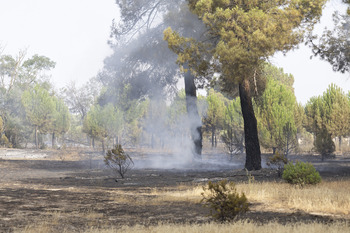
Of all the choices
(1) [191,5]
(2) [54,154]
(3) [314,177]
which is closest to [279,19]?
(1) [191,5]

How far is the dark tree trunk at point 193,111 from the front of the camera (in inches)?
1109

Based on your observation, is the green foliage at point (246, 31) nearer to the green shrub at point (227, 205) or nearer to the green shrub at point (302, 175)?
the green shrub at point (302, 175)

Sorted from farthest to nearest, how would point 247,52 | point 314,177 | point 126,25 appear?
1. point 126,25
2. point 247,52
3. point 314,177

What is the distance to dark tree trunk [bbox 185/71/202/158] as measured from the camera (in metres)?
28.2

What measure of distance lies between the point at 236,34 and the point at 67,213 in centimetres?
1110

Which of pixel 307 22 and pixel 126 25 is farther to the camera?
pixel 126 25

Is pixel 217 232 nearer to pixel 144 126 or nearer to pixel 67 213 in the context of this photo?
pixel 67 213

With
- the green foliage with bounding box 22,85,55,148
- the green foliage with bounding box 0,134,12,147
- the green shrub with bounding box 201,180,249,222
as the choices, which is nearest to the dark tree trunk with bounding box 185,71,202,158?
the green shrub with bounding box 201,180,249,222

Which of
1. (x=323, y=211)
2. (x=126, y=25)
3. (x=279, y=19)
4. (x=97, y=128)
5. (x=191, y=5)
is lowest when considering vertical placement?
(x=323, y=211)

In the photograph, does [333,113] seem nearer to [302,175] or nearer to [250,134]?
[250,134]

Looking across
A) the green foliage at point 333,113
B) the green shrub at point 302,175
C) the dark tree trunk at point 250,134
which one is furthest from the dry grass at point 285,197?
the green foliage at point 333,113

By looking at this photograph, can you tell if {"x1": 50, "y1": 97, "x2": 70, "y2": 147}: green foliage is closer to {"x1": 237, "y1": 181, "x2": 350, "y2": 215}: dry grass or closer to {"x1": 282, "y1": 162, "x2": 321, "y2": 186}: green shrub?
{"x1": 282, "y1": 162, "x2": 321, "y2": 186}: green shrub

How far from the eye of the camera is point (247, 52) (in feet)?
56.2

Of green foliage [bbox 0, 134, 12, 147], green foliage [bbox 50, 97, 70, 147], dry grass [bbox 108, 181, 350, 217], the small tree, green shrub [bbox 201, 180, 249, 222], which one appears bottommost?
dry grass [bbox 108, 181, 350, 217]
